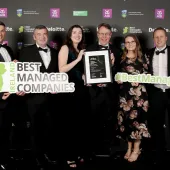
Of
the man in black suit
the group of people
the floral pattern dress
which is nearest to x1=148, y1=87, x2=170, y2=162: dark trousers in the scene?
the group of people

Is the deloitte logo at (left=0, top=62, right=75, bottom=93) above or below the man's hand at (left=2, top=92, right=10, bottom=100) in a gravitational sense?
above

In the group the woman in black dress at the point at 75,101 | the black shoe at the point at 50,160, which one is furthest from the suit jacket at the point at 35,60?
the black shoe at the point at 50,160

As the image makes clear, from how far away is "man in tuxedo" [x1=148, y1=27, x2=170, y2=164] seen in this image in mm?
3754

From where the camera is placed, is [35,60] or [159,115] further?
[159,115]

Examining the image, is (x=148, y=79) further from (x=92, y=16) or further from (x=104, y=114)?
(x=92, y=16)

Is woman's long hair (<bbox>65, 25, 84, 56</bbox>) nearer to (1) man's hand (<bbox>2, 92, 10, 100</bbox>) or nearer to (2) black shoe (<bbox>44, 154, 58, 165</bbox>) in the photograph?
(1) man's hand (<bbox>2, 92, 10, 100</bbox>)

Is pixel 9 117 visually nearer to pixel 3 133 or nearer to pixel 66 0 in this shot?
pixel 3 133

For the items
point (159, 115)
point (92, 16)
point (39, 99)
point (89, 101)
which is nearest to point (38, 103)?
point (39, 99)

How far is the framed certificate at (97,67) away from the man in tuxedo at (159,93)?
56 centimetres

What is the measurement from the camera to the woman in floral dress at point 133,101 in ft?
12.4

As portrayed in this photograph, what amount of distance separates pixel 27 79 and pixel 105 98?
0.99 metres

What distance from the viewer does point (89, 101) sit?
3.91m

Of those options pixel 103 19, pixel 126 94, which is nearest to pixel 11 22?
pixel 103 19

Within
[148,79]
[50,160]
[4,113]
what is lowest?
[50,160]
